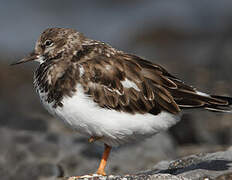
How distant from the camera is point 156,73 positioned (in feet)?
18.8

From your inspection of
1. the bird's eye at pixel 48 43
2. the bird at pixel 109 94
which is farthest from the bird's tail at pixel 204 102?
the bird's eye at pixel 48 43

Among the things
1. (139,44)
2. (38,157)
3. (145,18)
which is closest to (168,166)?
(38,157)

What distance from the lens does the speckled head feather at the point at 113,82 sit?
5.36 meters

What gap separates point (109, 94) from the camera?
5430 mm

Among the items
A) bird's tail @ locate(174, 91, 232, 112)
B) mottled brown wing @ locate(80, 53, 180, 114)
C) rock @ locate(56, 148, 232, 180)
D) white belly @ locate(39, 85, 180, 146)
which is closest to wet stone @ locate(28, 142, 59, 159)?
rock @ locate(56, 148, 232, 180)

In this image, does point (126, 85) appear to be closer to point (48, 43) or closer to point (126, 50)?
point (48, 43)

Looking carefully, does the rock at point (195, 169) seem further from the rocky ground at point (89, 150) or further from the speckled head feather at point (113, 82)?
the speckled head feather at point (113, 82)

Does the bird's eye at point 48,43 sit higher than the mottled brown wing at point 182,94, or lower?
higher

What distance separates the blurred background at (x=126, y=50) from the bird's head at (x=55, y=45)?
2335 mm

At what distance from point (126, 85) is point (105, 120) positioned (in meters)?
0.56

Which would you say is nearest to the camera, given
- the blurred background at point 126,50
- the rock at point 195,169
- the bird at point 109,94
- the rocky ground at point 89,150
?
the rock at point 195,169

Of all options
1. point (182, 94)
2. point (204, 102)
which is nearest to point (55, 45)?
point (182, 94)

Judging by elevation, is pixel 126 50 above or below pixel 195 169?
below

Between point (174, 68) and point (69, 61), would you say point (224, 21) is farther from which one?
point (69, 61)
